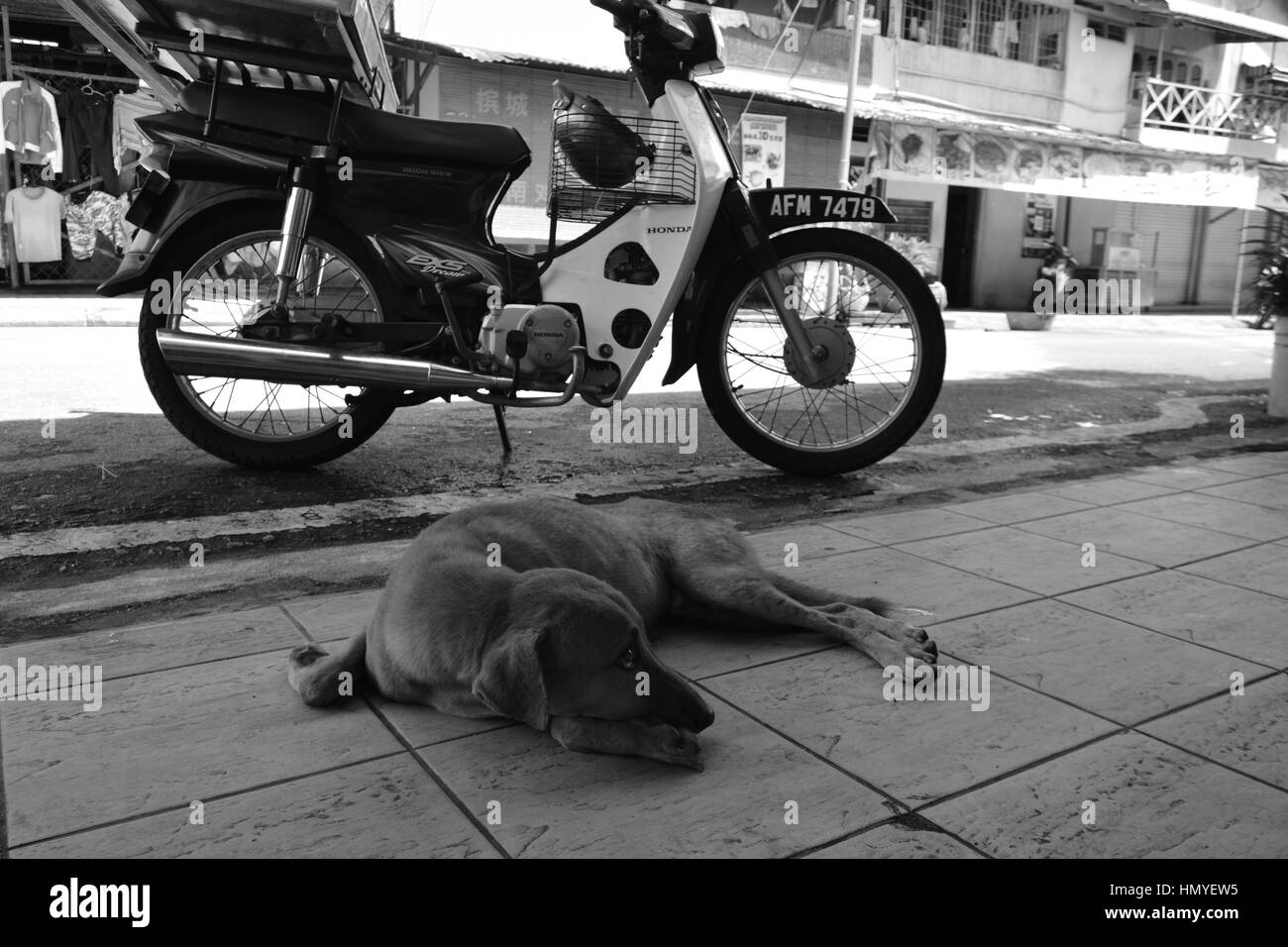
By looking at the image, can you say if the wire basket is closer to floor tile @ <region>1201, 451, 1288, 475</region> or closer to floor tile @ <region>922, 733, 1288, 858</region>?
floor tile @ <region>922, 733, 1288, 858</region>

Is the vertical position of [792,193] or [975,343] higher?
[792,193]

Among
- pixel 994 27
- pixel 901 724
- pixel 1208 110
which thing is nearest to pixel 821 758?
pixel 901 724

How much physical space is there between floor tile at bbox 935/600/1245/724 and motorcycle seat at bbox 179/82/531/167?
9.02 feet

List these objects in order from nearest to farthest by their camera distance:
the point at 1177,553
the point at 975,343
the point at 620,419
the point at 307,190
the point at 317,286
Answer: the point at 1177,553 < the point at 307,190 < the point at 317,286 < the point at 620,419 < the point at 975,343

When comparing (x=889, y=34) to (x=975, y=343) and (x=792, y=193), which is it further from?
(x=792, y=193)

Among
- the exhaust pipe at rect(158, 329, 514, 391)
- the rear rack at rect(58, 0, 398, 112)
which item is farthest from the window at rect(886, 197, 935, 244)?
the exhaust pipe at rect(158, 329, 514, 391)

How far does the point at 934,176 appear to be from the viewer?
709 inches

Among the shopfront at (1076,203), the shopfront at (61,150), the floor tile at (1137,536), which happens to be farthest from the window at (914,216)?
the floor tile at (1137,536)

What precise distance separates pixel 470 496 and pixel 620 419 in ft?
6.05

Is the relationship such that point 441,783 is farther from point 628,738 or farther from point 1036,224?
point 1036,224

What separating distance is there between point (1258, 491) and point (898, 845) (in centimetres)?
379

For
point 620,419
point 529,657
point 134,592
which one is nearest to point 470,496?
point 134,592

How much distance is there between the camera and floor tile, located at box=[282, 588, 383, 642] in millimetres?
2824

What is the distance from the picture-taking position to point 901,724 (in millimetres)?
2334
